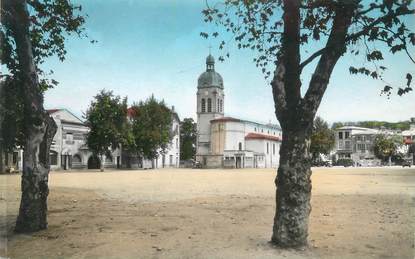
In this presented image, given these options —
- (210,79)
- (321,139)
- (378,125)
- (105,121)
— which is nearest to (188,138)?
(210,79)

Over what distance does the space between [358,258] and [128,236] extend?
15.2ft

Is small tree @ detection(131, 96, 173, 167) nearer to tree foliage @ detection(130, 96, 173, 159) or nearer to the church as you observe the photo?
tree foliage @ detection(130, 96, 173, 159)

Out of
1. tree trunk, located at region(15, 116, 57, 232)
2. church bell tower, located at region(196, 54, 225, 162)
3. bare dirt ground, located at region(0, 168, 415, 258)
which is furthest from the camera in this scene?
church bell tower, located at region(196, 54, 225, 162)

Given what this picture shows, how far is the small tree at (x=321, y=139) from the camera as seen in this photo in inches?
3629

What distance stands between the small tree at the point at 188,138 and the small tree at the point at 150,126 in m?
36.9

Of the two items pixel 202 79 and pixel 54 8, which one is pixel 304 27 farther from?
pixel 202 79

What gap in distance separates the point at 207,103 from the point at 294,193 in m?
86.7

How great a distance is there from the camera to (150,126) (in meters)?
64.8

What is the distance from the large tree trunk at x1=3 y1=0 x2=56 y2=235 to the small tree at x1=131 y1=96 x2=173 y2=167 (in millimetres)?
52419

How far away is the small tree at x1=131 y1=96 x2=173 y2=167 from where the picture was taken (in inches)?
2520

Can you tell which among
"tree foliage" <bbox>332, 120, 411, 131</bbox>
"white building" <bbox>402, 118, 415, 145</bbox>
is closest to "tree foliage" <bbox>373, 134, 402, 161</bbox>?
"white building" <bbox>402, 118, 415, 145</bbox>

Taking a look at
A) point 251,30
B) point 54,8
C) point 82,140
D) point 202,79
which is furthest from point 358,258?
point 202,79

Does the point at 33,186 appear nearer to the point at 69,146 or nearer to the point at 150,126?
the point at 150,126

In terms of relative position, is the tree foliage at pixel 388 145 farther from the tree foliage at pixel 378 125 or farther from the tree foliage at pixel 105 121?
the tree foliage at pixel 105 121
